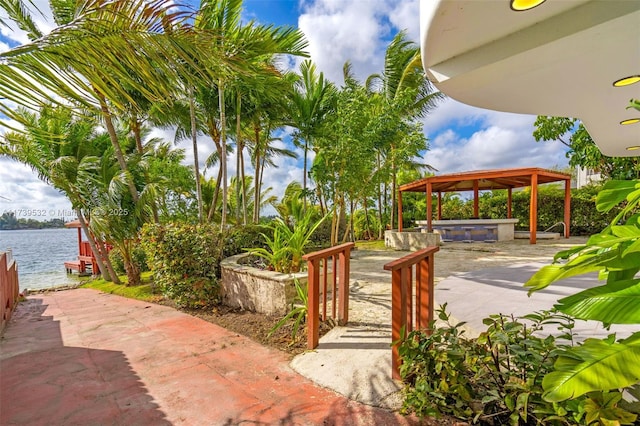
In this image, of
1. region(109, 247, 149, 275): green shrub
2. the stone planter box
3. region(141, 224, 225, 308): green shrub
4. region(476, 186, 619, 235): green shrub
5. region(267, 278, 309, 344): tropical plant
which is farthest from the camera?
region(476, 186, 619, 235): green shrub

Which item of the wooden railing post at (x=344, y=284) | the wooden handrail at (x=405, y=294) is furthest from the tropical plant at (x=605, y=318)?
the wooden railing post at (x=344, y=284)

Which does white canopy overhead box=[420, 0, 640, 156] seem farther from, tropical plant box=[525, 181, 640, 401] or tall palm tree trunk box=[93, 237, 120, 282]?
tall palm tree trunk box=[93, 237, 120, 282]

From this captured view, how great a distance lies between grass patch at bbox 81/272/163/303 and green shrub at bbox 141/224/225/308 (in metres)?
1.26

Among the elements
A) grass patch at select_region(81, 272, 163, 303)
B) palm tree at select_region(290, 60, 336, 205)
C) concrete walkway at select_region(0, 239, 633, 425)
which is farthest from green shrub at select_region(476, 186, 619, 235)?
grass patch at select_region(81, 272, 163, 303)

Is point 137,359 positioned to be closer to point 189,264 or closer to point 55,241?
point 189,264

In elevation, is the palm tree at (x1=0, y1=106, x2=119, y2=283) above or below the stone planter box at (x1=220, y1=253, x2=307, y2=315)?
above

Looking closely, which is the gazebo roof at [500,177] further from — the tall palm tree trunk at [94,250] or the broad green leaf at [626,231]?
the tall palm tree trunk at [94,250]

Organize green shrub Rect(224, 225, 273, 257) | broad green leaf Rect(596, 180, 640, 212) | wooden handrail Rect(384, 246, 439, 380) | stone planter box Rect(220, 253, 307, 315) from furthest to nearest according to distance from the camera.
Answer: green shrub Rect(224, 225, 273, 257), stone planter box Rect(220, 253, 307, 315), wooden handrail Rect(384, 246, 439, 380), broad green leaf Rect(596, 180, 640, 212)

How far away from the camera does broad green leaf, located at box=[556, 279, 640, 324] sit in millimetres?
948

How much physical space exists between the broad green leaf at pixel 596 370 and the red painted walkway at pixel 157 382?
1188mm

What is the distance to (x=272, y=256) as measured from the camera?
4.48 meters

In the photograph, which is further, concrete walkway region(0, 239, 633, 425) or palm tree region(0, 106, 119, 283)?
palm tree region(0, 106, 119, 283)

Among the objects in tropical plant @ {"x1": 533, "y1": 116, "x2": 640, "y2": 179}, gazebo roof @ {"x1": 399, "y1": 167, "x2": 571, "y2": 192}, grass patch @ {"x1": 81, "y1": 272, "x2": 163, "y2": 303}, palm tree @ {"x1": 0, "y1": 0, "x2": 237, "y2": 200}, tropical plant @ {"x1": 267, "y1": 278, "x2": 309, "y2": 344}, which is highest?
tropical plant @ {"x1": 533, "y1": 116, "x2": 640, "y2": 179}

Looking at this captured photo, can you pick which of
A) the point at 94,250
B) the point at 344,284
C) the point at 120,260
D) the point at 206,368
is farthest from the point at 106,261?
the point at 344,284
